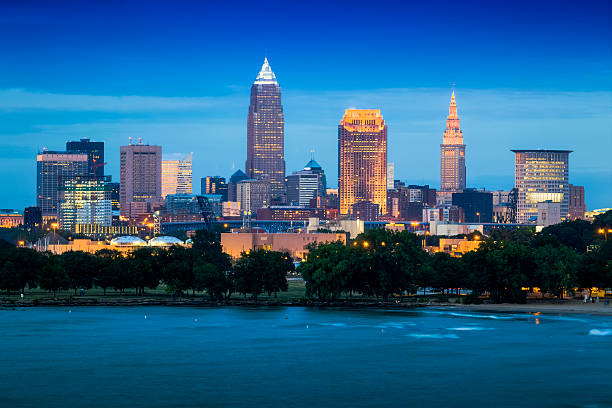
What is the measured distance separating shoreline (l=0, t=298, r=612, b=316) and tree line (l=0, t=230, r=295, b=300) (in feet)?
8.02

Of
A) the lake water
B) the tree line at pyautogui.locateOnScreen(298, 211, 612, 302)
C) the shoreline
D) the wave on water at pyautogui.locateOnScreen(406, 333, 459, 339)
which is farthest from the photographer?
the tree line at pyautogui.locateOnScreen(298, 211, 612, 302)

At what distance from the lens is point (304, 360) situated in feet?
275

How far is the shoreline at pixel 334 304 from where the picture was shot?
120250mm

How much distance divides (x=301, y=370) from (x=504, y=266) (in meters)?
49.5

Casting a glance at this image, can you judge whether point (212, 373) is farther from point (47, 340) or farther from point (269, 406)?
point (47, 340)

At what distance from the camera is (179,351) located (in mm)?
89188

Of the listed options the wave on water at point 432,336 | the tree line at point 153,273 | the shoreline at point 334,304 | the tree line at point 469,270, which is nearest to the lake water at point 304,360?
the wave on water at point 432,336

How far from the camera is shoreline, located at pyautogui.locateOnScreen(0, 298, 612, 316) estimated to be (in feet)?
395

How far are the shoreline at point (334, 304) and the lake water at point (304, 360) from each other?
524cm

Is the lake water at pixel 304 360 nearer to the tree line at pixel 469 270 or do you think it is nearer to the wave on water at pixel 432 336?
the wave on water at pixel 432 336

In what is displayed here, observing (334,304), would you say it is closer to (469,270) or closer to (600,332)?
(469,270)

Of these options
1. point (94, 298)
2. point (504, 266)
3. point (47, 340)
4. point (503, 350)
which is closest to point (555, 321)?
point (504, 266)

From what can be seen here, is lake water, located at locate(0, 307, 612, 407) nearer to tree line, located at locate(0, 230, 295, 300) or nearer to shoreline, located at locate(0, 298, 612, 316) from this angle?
shoreline, located at locate(0, 298, 612, 316)

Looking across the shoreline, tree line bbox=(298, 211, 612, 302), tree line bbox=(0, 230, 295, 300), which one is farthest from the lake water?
tree line bbox=(0, 230, 295, 300)
